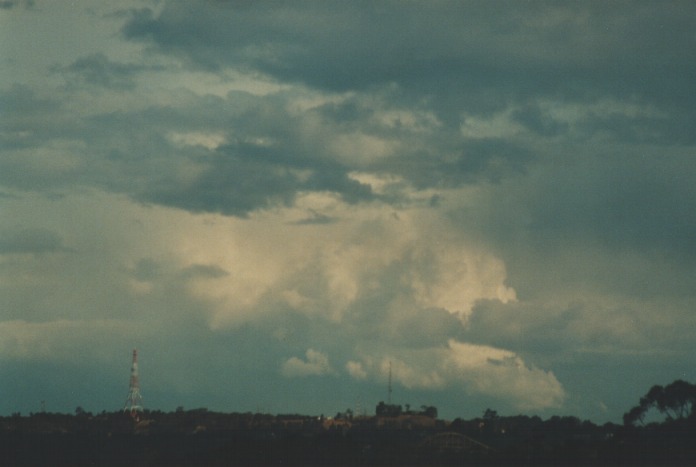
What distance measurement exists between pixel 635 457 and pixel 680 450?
8581mm

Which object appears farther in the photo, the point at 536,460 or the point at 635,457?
the point at 536,460

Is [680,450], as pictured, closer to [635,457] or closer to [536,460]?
[635,457]

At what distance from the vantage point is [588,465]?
184625 mm

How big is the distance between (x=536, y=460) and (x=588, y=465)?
1233 centimetres

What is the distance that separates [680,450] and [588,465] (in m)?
14.8

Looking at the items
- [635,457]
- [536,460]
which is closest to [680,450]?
[635,457]

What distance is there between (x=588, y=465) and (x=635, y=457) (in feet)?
25.0

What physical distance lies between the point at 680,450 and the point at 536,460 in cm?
2381

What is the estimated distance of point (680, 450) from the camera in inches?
7269

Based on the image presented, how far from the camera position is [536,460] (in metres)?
195

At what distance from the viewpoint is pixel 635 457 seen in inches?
7141
